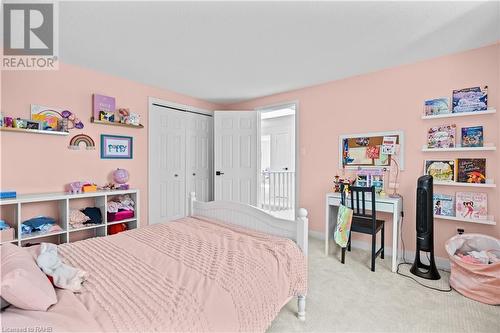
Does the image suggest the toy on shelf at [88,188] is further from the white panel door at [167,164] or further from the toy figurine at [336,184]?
the toy figurine at [336,184]

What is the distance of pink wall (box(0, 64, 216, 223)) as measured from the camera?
250 cm

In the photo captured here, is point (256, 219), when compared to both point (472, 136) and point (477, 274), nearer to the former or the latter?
point (477, 274)

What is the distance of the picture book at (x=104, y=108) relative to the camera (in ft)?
10.0

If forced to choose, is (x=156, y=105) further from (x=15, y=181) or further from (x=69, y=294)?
(x=69, y=294)

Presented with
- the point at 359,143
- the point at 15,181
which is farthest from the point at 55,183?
the point at 359,143

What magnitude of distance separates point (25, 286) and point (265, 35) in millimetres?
2312

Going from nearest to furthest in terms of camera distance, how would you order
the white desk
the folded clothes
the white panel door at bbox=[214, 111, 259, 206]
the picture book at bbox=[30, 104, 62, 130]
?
the white desk → the picture book at bbox=[30, 104, 62, 130] → the folded clothes → the white panel door at bbox=[214, 111, 259, 206]

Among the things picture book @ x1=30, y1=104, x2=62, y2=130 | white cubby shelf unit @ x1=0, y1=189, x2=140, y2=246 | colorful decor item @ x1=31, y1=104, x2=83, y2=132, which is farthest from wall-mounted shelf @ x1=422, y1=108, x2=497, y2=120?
picture book @ x1=30, y1=104, x2=62, y2=130

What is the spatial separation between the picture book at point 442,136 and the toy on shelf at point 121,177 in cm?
377

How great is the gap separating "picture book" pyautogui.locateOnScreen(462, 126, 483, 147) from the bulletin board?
1.81 feet

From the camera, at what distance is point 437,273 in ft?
7.77

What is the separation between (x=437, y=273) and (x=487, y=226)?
2.24 feet

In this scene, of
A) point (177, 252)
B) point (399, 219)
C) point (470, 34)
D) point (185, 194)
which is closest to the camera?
point (177, 252)

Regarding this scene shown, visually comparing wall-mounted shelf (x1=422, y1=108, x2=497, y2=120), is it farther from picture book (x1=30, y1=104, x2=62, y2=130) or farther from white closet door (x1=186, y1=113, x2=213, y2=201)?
picture book (x1=30, y1=104, x2=62, y2=130)
